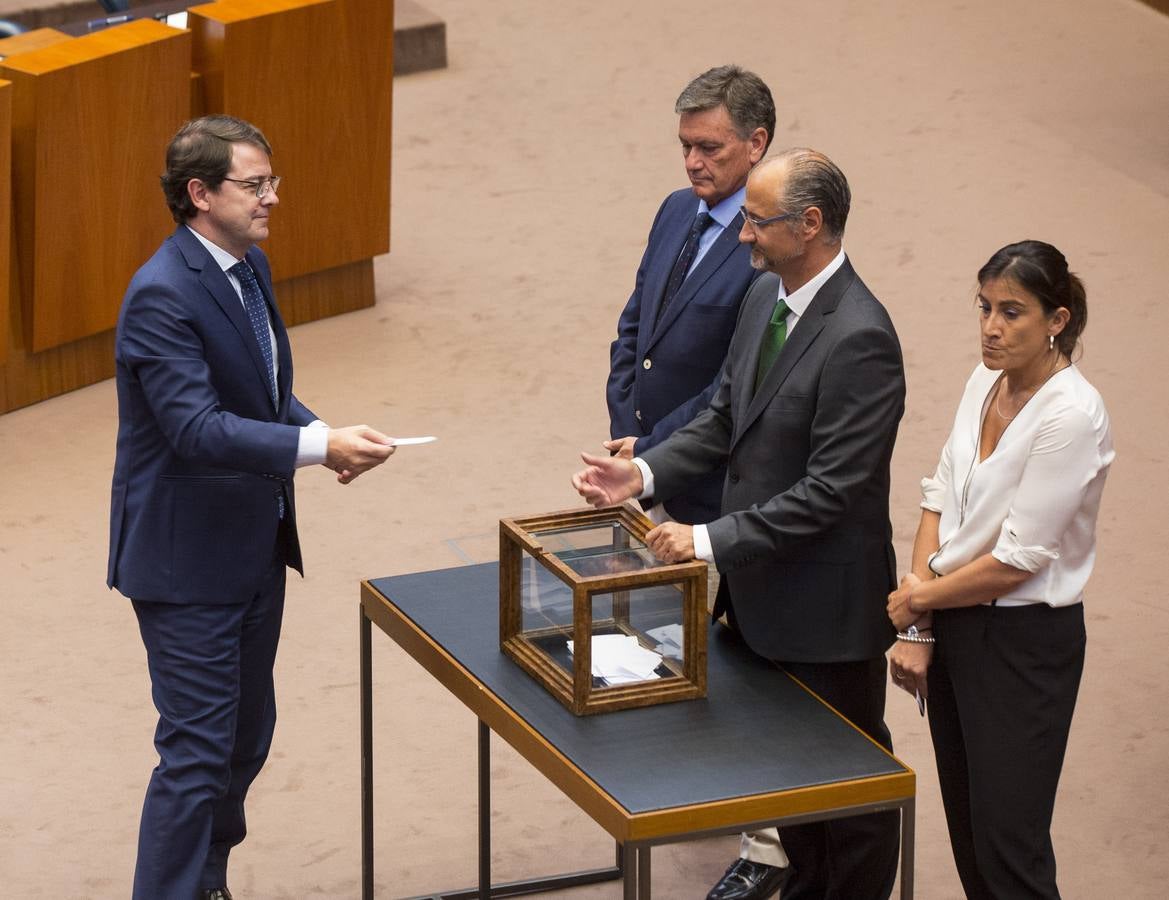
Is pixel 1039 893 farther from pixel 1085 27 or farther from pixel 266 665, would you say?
pixel 1085 27

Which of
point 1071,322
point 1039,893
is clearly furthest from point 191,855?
point 1071,322

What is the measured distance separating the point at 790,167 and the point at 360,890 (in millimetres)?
1972

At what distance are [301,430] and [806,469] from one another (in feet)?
3.24

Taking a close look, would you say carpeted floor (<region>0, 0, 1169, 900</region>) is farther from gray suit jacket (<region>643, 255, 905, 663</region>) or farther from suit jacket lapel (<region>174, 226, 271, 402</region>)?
suit jacket lapel (<region>174, 226, 271, 402</region>)

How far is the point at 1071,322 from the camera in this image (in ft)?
11.3

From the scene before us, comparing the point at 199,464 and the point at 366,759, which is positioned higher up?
the point at 199,464

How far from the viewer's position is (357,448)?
3.88 m

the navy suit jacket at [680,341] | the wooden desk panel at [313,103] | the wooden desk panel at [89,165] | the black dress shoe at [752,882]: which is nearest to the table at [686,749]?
the navy suit jacket at [680,341]

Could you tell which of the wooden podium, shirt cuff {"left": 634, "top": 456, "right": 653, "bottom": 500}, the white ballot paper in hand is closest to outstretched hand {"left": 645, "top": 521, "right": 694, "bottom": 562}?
the white ballot paper in hand

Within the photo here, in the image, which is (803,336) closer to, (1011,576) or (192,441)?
(1011,576)

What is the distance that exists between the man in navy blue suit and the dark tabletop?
427 millimetres

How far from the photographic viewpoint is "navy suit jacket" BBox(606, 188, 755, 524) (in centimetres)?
431

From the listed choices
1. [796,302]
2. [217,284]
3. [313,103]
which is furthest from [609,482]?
[313,103]

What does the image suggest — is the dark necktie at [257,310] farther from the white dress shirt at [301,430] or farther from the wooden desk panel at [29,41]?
the wooden desk panel at [29,41]
